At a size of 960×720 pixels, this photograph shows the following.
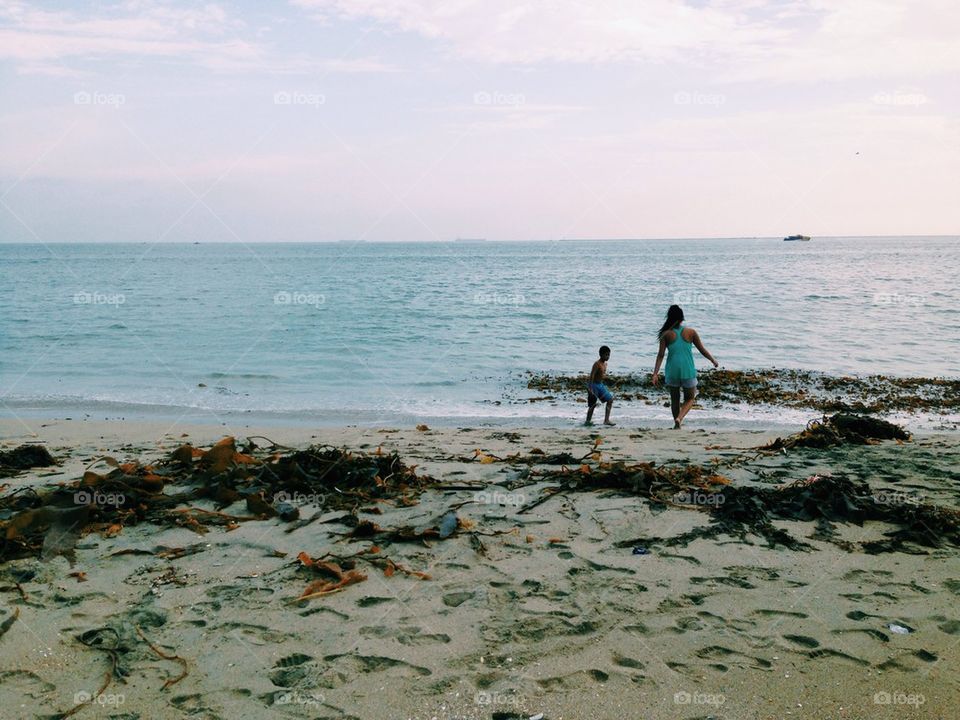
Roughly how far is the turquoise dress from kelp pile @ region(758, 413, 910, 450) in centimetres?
197

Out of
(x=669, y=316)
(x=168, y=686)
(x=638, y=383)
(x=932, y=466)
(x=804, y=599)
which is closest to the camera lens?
(x=168, y=686)

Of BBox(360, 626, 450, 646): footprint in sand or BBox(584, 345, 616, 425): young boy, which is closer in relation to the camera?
BBox(360, 626, 450, 646): footprint in sand

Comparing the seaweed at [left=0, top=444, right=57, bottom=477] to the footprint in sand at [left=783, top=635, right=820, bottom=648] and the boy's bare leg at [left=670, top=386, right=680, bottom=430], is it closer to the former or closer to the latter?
the footprint in sand at [left=783, top=635, right=820, bottom=648]

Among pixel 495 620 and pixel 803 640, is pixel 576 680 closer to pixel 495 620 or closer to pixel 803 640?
pixel 495 620

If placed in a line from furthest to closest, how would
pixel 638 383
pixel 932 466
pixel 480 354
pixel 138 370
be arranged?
pixel 480 354, pixel 138 370, pixel 638 383, pixel 932 466

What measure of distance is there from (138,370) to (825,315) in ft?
75.2

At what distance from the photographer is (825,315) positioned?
2586 cm

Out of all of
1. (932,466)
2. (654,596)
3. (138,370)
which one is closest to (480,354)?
(138,370)

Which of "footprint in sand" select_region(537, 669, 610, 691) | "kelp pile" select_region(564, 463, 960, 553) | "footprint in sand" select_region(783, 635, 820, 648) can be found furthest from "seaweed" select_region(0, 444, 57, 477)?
"footprint in sand" select_region(783, 635, 820, 648)

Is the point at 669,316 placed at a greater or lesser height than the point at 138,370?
greater

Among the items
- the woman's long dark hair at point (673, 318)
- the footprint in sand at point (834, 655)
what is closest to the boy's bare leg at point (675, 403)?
the woman's long dark hair at point (673, 318)

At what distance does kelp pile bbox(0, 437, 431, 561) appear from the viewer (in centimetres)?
512

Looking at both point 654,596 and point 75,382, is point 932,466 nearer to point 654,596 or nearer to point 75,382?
point 654,596

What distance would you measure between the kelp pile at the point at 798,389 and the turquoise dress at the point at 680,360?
9.96 ft
